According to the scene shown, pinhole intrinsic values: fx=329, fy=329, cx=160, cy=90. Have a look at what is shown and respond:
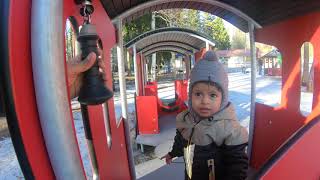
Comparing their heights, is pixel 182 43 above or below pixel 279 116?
above

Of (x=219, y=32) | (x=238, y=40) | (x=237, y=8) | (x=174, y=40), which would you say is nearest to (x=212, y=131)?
(x=237, y=8)

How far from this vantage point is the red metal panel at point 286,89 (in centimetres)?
333

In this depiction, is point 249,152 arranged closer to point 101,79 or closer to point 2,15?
point 101,79

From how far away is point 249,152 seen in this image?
435 centimetres

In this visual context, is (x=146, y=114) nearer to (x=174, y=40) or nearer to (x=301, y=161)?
(x=174, y=40)

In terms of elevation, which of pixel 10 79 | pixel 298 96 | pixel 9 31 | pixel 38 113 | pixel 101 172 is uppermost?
pixel 9 31

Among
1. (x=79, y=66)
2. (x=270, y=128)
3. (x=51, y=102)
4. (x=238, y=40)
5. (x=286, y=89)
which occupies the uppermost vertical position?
(x=238, y=40)

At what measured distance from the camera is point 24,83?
101cm

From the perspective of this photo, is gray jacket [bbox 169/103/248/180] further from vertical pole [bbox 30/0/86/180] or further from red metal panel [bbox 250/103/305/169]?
red metal panel [bbox 250/103/305/169]

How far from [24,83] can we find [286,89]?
3.42 metres

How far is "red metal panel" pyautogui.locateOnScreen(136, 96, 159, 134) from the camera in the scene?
7.90 metres

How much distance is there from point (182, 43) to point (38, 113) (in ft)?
29.7

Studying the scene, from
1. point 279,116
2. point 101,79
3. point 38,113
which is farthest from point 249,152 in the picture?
point 38,113

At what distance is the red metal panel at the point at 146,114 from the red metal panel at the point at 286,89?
3879mm
